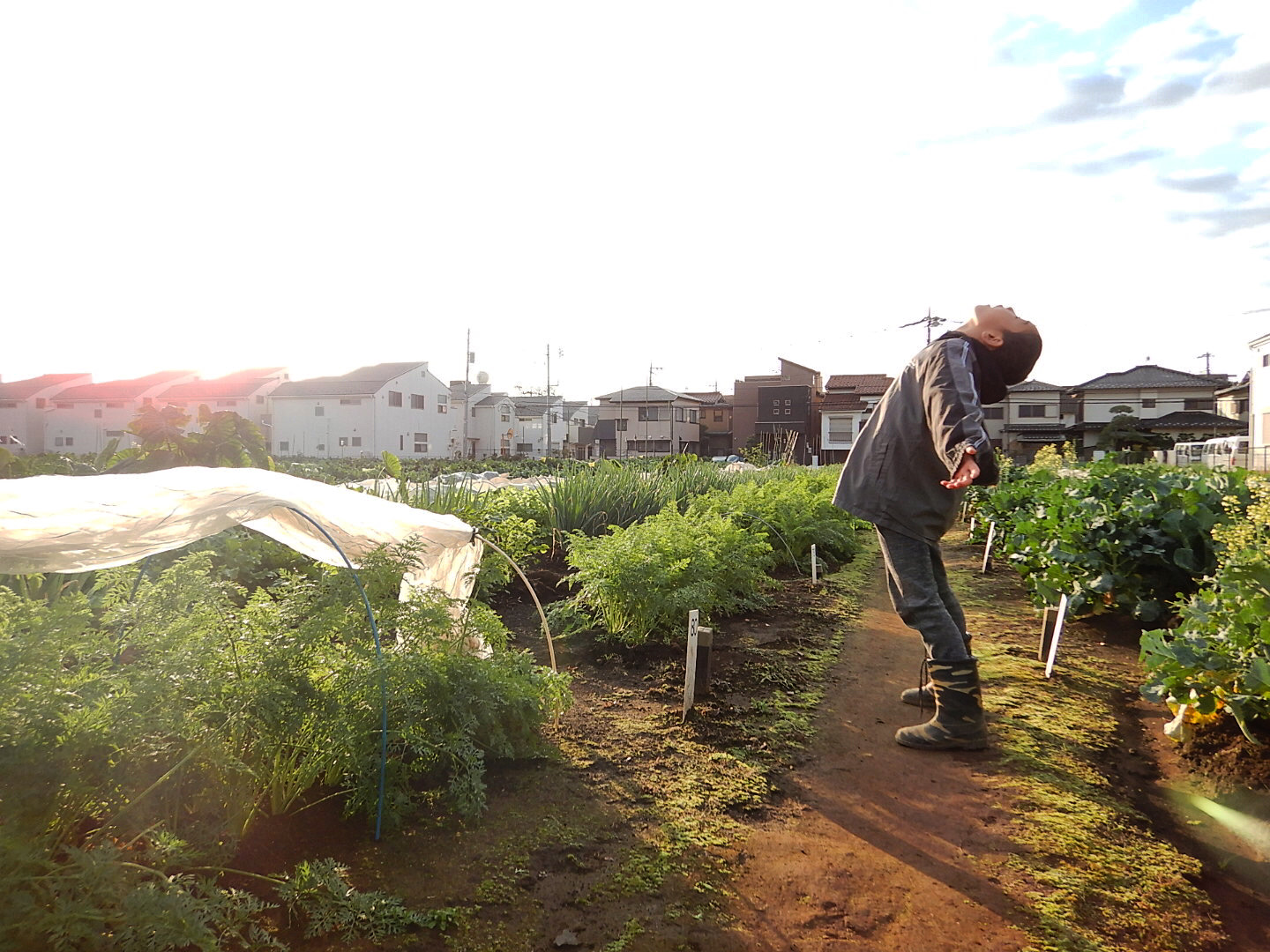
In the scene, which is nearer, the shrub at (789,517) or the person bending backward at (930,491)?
the person bending backward at (930,491)

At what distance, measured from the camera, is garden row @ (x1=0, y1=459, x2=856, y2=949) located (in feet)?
5.36

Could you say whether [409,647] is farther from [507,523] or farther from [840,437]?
[840,437]

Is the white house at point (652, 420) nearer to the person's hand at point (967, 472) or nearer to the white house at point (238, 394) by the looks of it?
the white house at point (238, 394)

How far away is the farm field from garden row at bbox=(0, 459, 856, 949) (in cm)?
16

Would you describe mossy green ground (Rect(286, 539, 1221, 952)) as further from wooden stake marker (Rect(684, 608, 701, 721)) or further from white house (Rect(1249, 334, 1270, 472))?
white house (Rect(1249, 334, 1270, 472))

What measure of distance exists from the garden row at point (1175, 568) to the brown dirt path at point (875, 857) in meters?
0.89

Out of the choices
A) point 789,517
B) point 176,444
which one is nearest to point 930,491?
point 789,517

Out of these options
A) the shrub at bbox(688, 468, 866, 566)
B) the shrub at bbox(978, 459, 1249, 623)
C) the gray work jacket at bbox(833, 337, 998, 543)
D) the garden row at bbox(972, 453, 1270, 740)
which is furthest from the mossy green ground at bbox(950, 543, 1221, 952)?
the shrub at bbox(688, 468, 866, 566)

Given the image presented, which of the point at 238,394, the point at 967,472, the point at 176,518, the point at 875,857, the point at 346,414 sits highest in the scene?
the point at 238,394

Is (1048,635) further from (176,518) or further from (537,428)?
(537,428)

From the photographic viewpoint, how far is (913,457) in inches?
131

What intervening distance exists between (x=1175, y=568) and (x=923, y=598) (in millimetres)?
2593

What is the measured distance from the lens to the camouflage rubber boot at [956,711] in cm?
322

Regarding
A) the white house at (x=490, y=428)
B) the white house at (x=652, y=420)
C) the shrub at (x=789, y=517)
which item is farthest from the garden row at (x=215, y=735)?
the white house at (x=490, y=428)
